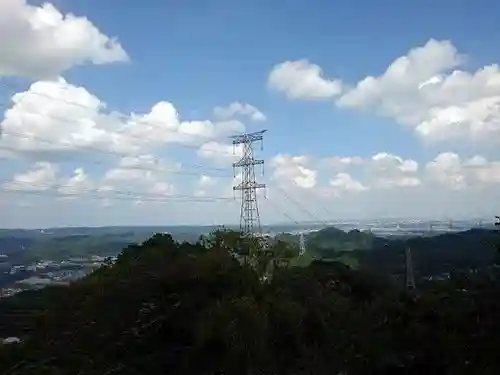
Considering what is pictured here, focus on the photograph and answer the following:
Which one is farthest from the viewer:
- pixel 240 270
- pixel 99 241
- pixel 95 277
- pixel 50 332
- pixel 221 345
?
pixel 99 241

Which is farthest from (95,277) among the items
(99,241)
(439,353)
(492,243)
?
(99,241)

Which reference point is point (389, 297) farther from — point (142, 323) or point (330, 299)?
point (142, 323)

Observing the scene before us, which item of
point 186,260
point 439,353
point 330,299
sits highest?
point 186,260

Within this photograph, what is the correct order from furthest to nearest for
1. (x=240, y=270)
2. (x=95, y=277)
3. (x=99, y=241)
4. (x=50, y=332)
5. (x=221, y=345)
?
(x=99, y=241) → (x=95, y=277) → (x=240, y=270) → (x=50, y=332) → (x=221, y=345)

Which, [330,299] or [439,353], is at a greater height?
[330,299]

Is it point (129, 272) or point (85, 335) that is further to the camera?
point (129, 272)

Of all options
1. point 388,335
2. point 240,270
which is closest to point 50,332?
point 240,270
